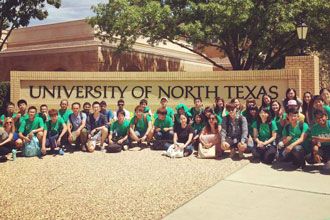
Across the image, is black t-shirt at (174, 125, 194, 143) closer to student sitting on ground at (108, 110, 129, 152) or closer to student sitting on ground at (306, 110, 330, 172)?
student sitting on ground at (108, 110, 129, 152)

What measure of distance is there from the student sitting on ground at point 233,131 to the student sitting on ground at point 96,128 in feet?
9.69

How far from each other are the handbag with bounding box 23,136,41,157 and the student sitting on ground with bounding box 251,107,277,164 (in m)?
4.72

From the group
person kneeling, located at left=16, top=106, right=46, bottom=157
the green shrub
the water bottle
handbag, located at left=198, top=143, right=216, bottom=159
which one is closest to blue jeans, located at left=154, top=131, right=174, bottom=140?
handbag, located at left=198, top=143, right=216, bottom=159

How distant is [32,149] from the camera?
9.35 m

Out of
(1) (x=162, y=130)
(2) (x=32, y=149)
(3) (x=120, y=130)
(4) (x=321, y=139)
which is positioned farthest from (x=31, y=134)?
(4) (x=321, y=139)

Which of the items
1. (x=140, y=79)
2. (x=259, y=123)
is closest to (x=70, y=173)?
(x=259, y=123)

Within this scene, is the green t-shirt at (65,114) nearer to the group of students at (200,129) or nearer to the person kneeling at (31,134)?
the group of students at (200,129)

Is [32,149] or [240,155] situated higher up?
[32,149]

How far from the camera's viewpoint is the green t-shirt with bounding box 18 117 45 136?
9500 mm

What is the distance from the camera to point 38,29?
79.3 feet

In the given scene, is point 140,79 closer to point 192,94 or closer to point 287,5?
point 192,94

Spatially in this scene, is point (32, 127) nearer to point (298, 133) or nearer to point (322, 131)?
point (298, 133)

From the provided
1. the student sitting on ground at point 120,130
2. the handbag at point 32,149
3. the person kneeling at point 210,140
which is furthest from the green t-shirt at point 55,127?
the person kneeling at point 210,140

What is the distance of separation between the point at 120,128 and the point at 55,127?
60.1 inches
